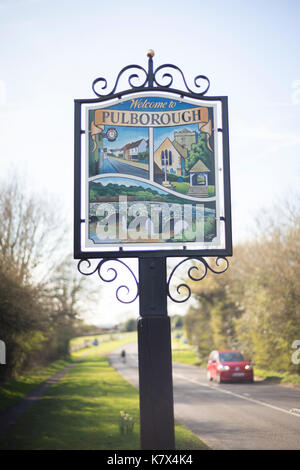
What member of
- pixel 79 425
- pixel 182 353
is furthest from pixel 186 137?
pixel 182 353

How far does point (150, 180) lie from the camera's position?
5086 millimetres

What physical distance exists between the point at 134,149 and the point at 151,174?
12.9 inches

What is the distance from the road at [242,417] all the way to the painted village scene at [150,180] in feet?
12.1

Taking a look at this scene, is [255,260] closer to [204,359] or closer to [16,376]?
[16,376]

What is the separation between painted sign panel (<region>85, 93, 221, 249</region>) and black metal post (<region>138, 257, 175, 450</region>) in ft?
1.23

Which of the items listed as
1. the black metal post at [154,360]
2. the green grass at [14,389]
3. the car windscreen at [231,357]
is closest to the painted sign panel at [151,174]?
the black metal post at [154,360]

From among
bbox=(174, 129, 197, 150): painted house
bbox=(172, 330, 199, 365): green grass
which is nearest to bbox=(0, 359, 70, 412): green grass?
bbox=(174, 129, 197, 150): painted house

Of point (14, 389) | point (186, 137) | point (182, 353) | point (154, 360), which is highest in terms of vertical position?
point (186, 137)

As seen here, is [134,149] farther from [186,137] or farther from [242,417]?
[242,417]

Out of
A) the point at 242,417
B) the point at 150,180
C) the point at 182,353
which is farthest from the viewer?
the point at 182,353

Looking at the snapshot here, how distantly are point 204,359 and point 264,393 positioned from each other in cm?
2082

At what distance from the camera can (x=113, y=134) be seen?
516 cm

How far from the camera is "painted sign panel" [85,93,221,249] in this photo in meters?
5.04
